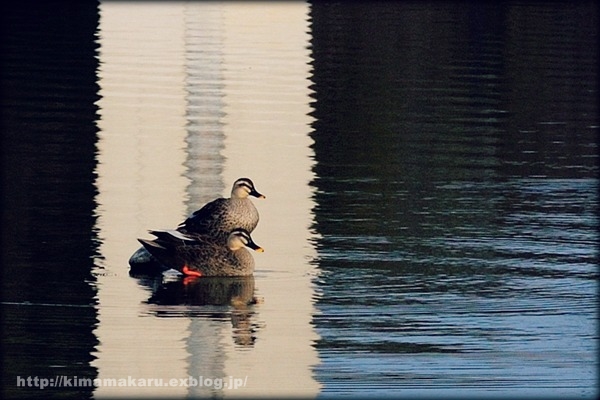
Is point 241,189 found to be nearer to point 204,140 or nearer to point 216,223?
point 216,223

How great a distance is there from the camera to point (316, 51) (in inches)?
1474

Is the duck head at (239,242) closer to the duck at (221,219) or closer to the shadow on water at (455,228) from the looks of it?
the duck at (221,219)

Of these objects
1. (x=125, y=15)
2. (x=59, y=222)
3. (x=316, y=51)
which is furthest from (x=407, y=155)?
(x=125, y=15)

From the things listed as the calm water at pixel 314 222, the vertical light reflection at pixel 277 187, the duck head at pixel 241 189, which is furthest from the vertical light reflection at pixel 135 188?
the duck head at pixel 241 189

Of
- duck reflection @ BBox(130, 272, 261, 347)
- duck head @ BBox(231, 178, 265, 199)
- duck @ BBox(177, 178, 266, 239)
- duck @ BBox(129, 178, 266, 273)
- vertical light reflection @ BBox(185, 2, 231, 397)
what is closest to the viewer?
vertical light reflection @ BBox(185, 2, 231, 397)

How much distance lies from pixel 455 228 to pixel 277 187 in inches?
116

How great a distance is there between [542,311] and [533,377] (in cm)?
180

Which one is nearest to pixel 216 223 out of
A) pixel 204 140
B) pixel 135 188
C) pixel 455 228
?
pixel 455 228

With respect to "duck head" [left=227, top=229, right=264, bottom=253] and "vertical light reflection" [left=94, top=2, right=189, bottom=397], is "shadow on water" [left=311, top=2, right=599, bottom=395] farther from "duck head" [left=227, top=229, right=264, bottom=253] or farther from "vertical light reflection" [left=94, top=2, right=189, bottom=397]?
"vertical light reflection" [left=94, top=2, right=189, bottom=397]

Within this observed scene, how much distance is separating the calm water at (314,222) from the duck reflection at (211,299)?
0.03m

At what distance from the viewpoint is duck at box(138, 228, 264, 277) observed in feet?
45.6

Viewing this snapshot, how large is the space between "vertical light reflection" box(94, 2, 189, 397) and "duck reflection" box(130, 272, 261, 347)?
0.60ft

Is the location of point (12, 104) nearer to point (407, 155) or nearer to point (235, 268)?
point (407, 155)

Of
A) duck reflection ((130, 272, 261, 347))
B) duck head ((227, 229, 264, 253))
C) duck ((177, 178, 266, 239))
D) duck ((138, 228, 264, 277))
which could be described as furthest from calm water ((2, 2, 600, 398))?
duck ((177, 178, 266, 239))
